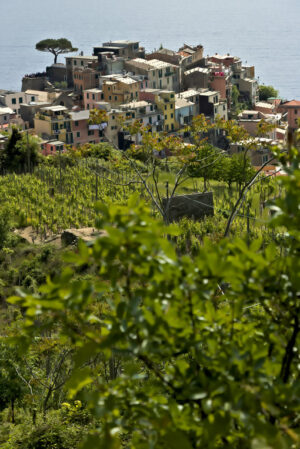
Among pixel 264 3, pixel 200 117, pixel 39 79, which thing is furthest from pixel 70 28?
pixel 200 117

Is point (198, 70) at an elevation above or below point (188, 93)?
above

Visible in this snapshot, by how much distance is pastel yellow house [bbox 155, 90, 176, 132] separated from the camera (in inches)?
1343

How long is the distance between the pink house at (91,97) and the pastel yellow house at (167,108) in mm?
2957

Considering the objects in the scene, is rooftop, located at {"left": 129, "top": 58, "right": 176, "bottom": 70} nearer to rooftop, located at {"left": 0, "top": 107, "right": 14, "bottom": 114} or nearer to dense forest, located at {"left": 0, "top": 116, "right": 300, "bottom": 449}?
rooftop, located at {"left": 0, "top": 107, "right": 14, "bottom": 114}

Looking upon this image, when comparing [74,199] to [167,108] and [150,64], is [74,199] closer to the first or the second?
[167,108]

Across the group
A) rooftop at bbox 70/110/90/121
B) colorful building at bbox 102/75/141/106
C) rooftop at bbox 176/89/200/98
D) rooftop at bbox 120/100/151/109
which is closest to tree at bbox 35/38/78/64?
rooftop at bbox 176/89/200/98

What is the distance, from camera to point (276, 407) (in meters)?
1.67

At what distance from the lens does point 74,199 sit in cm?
1848

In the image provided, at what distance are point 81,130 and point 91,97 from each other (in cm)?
401

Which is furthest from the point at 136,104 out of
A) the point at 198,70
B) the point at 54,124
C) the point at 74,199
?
the point at 74,199

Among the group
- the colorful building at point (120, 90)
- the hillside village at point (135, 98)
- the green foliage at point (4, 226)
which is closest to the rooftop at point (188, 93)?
the hillside village at point (135, 98)

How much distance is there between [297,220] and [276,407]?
0.46 metres

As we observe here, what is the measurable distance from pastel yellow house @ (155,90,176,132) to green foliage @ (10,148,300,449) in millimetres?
32389

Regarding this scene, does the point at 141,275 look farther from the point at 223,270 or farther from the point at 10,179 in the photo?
the point at 10,179
